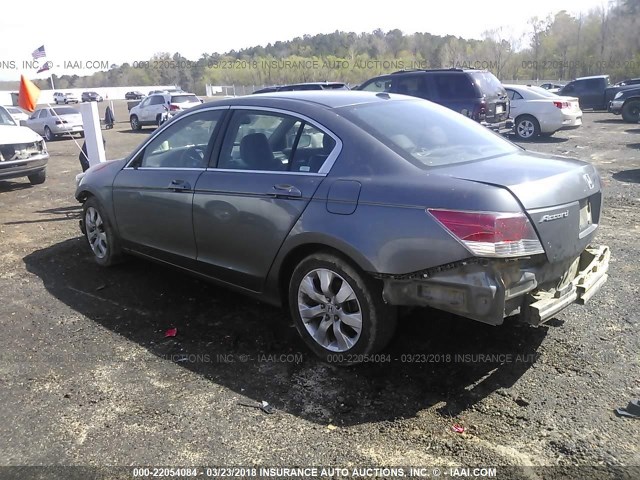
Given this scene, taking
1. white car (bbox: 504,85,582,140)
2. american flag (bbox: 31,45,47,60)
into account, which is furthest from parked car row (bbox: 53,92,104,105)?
white car (bbox: 504,85,582,140)

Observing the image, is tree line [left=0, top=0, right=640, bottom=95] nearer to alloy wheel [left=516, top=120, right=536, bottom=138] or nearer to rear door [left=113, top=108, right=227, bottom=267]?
alloy wheel [left=516, top=120, right=536, bottom=138]

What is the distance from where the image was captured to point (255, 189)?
369 cm

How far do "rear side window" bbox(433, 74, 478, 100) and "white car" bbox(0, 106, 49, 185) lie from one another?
29.8ft

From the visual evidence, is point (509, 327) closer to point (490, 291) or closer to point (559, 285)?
point (559, 285)

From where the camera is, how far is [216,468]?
2.58m

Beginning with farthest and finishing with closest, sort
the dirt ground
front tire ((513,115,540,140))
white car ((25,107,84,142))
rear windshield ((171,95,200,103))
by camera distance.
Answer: rear windshield ((171,95,200,103)) < white car ((25,107,84,142)) < front tire ((513,115,540,140)) < the dirt ground

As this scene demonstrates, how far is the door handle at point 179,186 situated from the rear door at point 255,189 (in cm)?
15

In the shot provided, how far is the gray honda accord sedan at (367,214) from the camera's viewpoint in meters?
2.84

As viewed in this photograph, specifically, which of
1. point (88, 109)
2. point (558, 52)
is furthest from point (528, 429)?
point (558, 52)

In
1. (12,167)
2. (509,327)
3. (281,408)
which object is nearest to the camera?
(281,408)

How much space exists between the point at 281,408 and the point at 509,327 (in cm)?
188

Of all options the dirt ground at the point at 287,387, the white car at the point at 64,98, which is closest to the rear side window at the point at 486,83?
the dirt ground at the point at 287,387

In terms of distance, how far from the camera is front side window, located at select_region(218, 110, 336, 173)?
3508 mm

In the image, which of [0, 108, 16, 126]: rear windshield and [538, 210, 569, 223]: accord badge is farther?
[0, 108, 16, 126]: rear windshield
